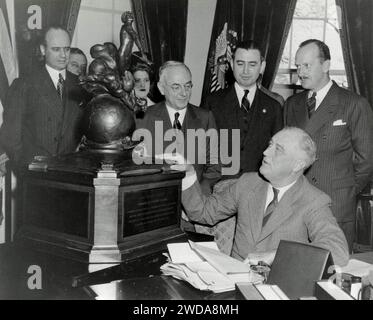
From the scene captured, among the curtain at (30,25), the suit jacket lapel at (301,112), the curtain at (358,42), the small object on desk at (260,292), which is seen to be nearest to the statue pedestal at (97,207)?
the small object on desk at (260,292)

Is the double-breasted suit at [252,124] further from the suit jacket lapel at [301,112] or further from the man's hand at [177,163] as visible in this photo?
the man's hand at [177,163]

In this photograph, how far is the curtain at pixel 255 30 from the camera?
17.2 feet

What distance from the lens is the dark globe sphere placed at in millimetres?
1836

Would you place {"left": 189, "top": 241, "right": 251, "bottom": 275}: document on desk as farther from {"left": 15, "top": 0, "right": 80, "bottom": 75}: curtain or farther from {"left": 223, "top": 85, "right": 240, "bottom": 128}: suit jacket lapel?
{"left": 15, "top": 0, "right": 80, "bottom": 75}: curtain

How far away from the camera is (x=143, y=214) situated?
1881mm

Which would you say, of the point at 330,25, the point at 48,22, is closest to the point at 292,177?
the point at 48,22

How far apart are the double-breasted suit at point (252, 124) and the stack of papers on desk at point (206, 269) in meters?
1.45

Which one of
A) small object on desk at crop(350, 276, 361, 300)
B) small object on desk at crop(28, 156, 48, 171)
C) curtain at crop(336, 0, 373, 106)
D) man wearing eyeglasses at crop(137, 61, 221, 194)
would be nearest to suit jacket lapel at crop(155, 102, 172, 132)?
man wearing eyeglasses at crop(137, 61, 221, 194)

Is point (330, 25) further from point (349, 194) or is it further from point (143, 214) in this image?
point (143, 214)

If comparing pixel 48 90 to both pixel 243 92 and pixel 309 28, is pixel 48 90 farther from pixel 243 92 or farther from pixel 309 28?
pixel 309 28

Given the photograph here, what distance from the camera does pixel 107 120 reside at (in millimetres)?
1838

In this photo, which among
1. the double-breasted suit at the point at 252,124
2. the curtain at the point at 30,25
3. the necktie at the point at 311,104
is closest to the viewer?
the necktie at the point at 311,104

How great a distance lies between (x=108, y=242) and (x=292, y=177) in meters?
0.97

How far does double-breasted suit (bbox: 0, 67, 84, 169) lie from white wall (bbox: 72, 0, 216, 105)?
186 cm
